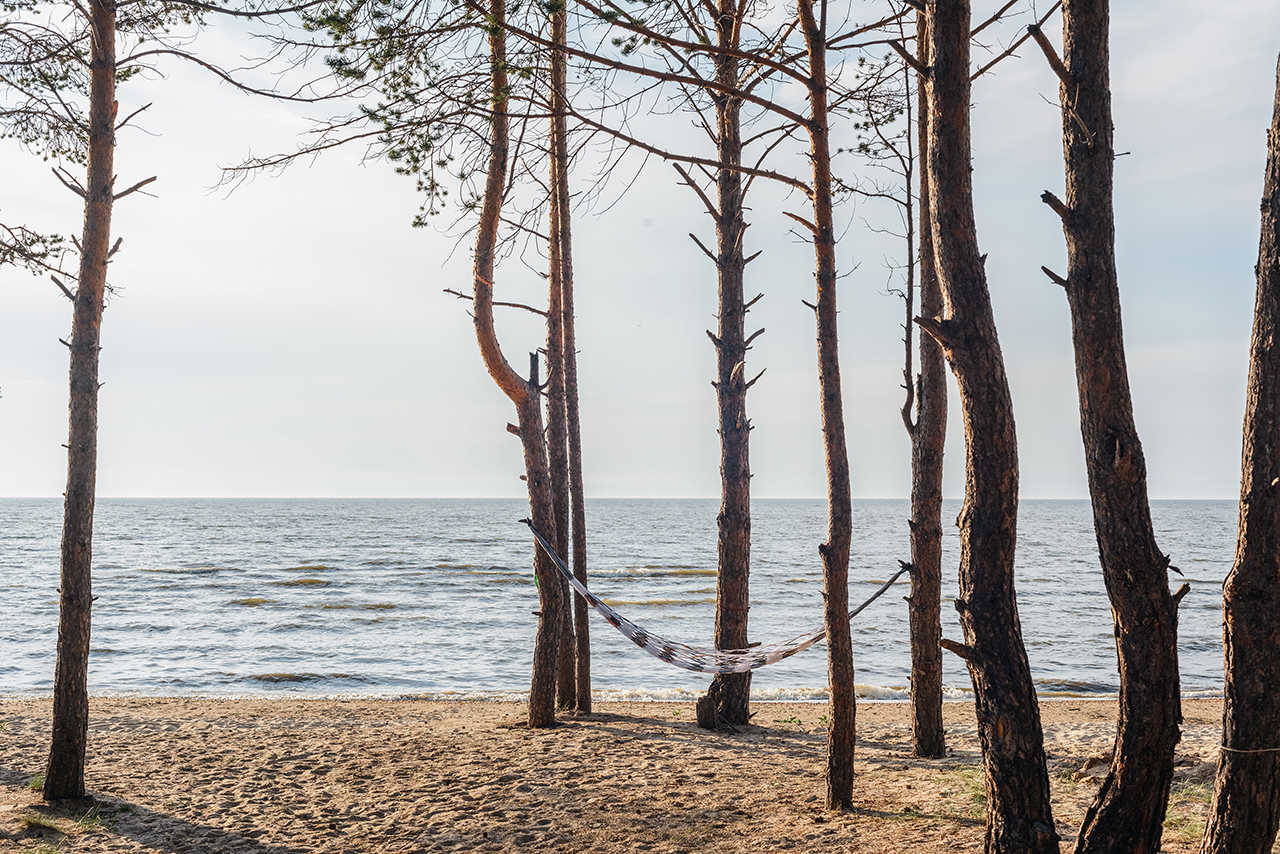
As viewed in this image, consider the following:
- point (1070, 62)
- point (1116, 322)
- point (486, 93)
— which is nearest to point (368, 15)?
point (486, 93)

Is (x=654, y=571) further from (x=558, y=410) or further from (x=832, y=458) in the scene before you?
(x=832, y=458)

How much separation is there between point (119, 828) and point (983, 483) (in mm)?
4350

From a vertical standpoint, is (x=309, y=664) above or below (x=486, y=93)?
below

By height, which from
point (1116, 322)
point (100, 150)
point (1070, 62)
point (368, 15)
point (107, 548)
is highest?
point (368, 15)

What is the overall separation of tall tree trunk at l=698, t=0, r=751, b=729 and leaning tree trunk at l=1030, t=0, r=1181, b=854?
143 inches

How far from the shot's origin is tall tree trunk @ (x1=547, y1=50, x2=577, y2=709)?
23.6ft

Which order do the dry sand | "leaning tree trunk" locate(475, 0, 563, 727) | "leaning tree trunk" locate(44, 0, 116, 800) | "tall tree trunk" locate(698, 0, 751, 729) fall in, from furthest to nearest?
"tall tree trunk" locate(698, 0, 751, 729), "leaning tree trunk" locate(475, 0, 563, 727), "leaning tree trunk" locate(44, 0, 116, 800), the dry sand

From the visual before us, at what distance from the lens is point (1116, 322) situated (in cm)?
308

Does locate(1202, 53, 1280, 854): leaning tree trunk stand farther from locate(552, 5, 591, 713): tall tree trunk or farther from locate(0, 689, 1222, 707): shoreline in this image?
locate(0, 689, 1222, 707): shoreline

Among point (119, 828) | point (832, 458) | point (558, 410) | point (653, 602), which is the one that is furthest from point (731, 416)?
point (653, 602)

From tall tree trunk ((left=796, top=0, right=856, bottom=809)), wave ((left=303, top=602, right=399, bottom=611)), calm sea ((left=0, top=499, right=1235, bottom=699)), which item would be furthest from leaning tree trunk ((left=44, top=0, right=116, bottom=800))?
wave ((left=303, top=602, right=399, bottom=611))

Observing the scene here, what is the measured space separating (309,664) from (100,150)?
924cm

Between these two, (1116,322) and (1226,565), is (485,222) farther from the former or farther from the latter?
(1226,565)

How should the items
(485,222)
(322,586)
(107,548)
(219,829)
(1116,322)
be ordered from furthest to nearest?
(107,548) → (322,586) → (485,222) → (219,829) → (1116,322)
